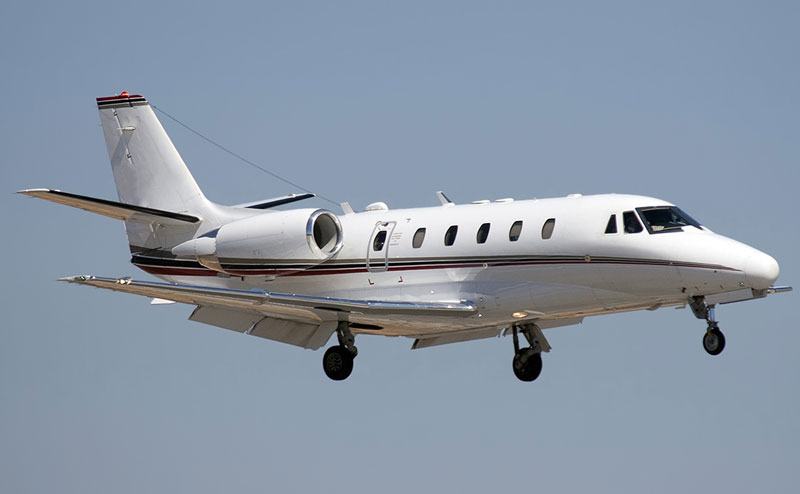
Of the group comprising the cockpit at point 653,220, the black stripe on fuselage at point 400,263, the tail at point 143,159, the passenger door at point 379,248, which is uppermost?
the tail at point 143,159

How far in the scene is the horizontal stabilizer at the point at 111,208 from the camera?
2681cm

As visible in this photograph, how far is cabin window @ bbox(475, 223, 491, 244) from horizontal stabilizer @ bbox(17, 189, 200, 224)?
23.6 feet

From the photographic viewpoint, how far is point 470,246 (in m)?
27.4

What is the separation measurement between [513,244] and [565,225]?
44.6 inches

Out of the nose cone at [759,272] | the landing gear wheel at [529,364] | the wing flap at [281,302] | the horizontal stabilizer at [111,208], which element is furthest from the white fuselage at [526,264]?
the horizontal stabilizer at [111,208]

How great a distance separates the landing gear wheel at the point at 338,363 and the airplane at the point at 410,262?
0.08 feet

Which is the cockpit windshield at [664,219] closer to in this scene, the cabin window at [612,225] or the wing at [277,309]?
the cabin window at [612,225]

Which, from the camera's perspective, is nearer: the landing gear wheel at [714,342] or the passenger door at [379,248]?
the landing gear wheel at [714,342]

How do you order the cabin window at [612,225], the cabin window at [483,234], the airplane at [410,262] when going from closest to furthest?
1. the airplane at [410,262]
2. the cabin window at [612,225]
3. the cabin window at [483,234]

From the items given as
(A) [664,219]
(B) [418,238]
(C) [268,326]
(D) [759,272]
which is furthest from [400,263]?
(D) [759,272]

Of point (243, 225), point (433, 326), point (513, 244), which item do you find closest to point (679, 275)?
point (513, 244)

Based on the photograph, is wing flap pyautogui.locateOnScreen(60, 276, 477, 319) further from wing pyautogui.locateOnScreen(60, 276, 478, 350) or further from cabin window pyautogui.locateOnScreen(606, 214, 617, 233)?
cabin window pyautogui.locateOnScreen(606, 214, 617, 233)

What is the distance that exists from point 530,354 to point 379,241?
13.6 ft

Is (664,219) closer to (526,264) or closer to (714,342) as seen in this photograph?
(714,342)
